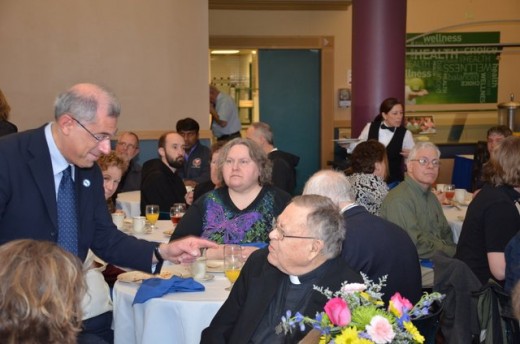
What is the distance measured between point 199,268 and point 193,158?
14.8 ft

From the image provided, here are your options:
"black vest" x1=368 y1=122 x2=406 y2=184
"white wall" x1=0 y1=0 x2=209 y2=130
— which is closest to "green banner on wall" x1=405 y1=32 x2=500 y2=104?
"white wall" x1=0 y1=0 x2=209 y2=130

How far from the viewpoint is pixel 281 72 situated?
43.5ft

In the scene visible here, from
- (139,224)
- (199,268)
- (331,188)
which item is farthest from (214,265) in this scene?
(139,224)

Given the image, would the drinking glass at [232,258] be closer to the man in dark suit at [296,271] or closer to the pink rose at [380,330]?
the man in dark suit at [296,271]

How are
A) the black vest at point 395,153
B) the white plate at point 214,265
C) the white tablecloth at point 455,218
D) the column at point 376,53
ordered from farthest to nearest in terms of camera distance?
the column at point 376,53, the black vest at point 395,153, the white tablecloth at point 455,218, the white plate at point 214,265

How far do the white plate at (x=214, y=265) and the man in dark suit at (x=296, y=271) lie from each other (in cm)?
85

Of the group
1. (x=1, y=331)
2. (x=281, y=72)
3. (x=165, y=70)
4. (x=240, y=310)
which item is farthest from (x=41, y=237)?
(x=281, y=72)

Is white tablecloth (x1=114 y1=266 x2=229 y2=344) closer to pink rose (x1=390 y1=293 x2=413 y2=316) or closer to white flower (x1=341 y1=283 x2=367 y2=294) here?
white flower (x1=341 y1=283 x2=367 y2=294)

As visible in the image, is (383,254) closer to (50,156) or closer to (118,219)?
(50,156)

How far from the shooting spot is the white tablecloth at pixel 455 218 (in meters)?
5.91

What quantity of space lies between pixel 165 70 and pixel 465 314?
7.40 meters

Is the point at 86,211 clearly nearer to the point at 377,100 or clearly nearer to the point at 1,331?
the point at 1,331

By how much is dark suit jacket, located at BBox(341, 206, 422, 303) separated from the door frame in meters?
9.40

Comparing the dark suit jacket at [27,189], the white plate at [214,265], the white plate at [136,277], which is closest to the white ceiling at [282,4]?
the white plate at [214,265]
